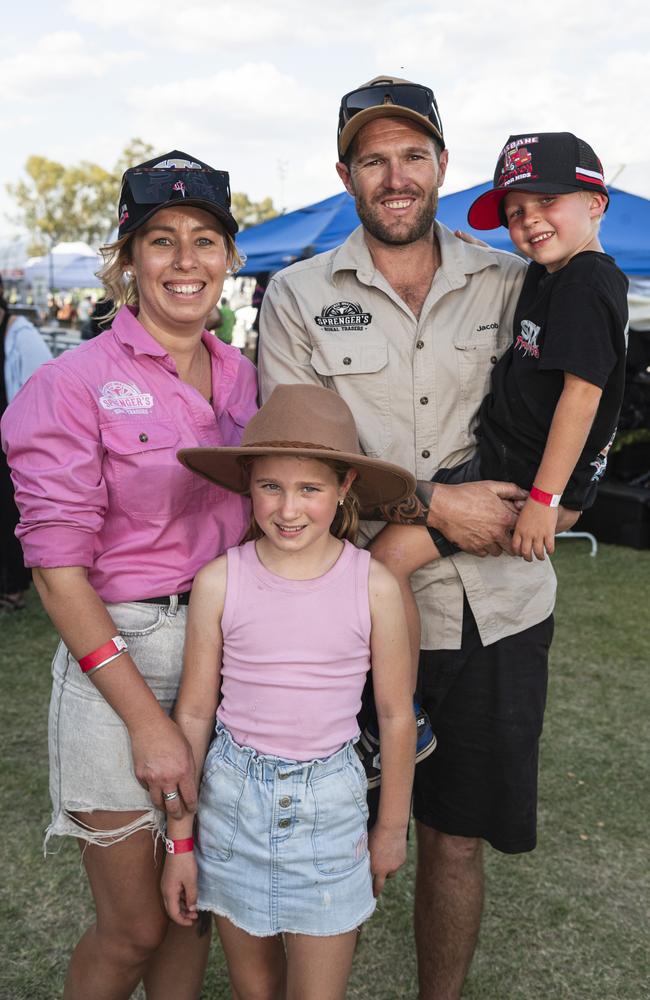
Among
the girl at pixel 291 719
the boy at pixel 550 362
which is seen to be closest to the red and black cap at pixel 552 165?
the boy at pixel 550 362

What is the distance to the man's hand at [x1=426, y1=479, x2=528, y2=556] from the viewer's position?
245 cm

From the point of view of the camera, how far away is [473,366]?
2598 millimetres

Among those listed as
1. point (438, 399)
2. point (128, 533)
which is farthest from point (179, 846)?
point (438, 399)

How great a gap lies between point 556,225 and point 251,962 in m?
2.00

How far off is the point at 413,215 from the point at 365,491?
0.82 m

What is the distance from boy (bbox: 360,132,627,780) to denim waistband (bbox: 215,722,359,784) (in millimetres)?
473

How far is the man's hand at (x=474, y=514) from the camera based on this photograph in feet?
8.04

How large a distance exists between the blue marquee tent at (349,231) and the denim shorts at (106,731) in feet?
20.4

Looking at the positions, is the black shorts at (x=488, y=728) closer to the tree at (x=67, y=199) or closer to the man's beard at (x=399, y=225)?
the man's beard at (x=399, y=225)

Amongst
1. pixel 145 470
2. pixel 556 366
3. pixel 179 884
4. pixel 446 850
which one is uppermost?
pixel 556 366

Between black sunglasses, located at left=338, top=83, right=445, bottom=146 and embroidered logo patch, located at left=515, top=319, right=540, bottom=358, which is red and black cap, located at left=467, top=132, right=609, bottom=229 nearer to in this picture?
black sunglasses, located at left=338, top=83, right=445, bottom=146

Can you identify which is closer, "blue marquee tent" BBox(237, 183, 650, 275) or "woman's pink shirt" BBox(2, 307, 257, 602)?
"woman's pink shirt" BBox(2, 307, 257, 602)

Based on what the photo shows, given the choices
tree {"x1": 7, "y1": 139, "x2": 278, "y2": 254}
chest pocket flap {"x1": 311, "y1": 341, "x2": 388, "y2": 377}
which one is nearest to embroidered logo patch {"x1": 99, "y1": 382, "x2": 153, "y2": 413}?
chest pocket flap {"x1": 311, "y1": 341, "x2": 388, "y2": 377}

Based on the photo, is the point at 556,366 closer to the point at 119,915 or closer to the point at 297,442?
the point at 297,442
